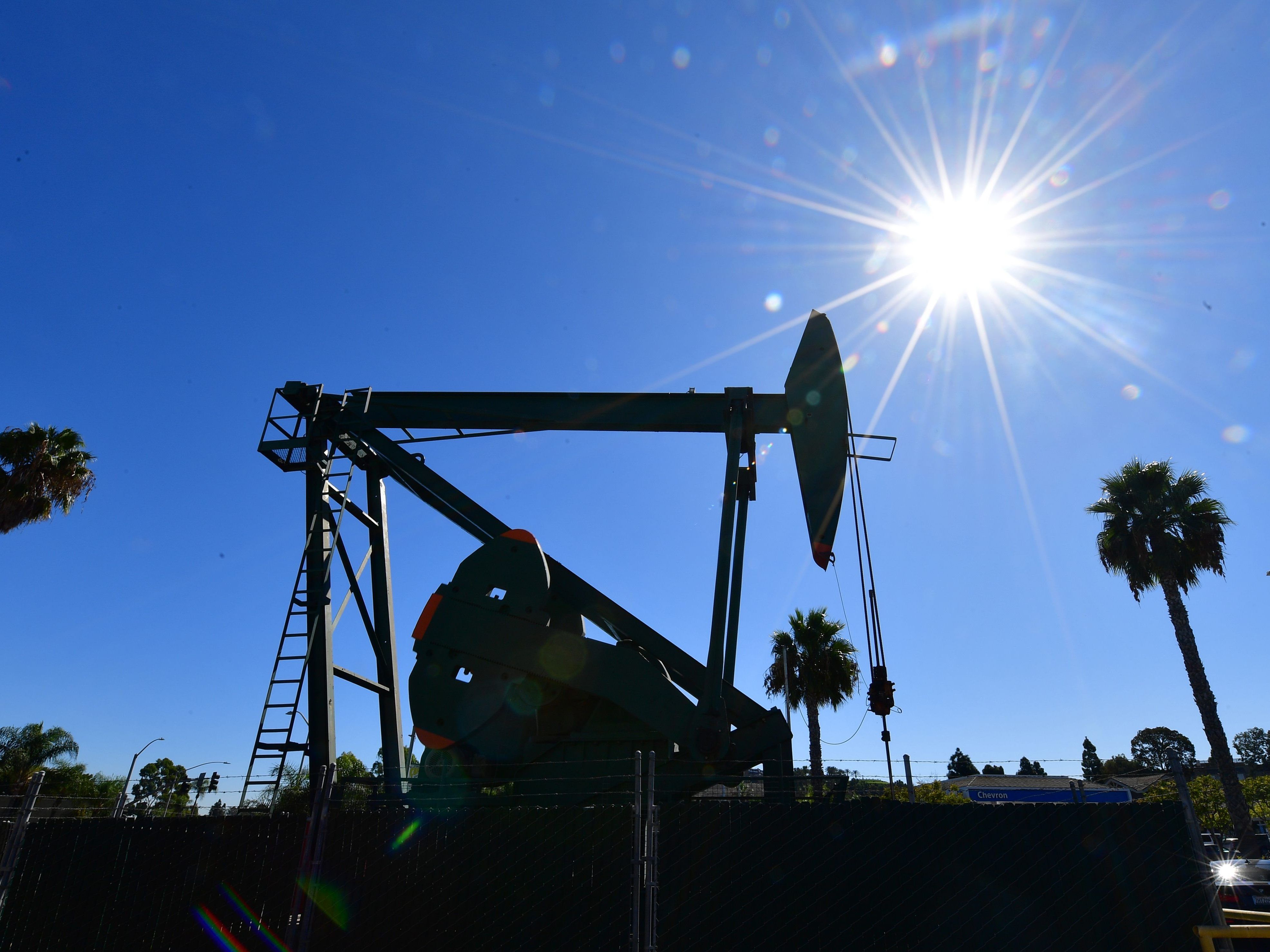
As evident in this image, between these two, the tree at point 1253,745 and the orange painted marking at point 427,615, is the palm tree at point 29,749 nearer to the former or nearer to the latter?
the orange painted marking at point 427,615

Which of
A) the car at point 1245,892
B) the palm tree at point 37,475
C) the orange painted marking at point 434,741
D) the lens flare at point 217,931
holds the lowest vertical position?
the lens flare at point 217,931

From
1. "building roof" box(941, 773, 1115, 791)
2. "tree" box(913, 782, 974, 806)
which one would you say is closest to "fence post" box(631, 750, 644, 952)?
"tree" box(913, 782, 974, 806)

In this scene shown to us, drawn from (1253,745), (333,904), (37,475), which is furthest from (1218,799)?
(1253,745)

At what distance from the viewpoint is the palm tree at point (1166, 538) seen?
53.3 ft

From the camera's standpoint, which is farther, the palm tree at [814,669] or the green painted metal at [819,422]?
the palm tree at [814,669]

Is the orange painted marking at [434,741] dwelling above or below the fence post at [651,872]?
above

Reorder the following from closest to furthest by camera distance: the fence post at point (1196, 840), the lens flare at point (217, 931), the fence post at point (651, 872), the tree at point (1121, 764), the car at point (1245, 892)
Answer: the fence post at point (1196, 840), the fence post at point (651, 872), the lens flare at point (217, 931), the car at point (1245, 892), the tree at point (1121, 764)

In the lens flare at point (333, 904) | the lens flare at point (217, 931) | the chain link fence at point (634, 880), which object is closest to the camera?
the chain link fence at point (634, 880)

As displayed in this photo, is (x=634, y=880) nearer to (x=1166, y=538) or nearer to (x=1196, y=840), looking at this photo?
(x=1196, y=840)

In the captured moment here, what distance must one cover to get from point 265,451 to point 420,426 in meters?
1.96

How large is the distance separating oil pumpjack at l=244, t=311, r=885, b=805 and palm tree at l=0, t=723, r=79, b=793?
70.7ft

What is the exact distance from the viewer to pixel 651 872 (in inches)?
148

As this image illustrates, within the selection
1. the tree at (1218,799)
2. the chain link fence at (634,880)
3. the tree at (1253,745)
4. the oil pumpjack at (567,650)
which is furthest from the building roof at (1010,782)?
the tree at (1253,745)

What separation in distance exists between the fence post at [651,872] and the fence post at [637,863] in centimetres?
3
